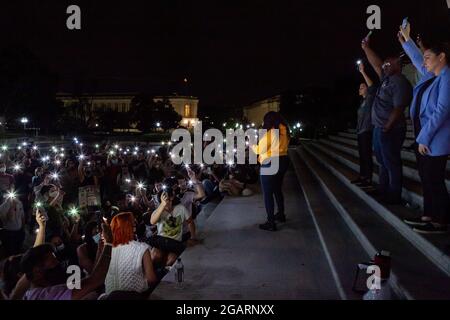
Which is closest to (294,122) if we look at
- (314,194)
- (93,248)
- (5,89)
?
(5,89)

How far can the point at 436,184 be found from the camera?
4387 mm

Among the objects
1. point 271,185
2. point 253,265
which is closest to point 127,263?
point 253,265

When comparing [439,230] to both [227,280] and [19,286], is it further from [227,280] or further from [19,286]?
[19,286]

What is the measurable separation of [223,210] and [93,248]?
384cm

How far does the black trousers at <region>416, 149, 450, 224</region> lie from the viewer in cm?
437

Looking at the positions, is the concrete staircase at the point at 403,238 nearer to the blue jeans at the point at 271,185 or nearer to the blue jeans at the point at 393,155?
the blue jeans at the point at 393,155

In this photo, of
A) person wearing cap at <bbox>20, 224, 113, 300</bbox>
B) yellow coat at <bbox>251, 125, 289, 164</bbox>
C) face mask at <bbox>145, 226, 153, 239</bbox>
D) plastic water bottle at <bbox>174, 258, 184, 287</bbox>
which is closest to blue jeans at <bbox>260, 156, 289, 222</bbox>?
yellow coat at <bbox>251, 125, 289, 164</bbox>

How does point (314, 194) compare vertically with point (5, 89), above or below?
below

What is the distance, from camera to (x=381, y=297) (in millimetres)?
3822

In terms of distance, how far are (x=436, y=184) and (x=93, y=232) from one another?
4.54 metres

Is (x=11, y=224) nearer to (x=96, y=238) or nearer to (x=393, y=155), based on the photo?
(x=96, y=238)

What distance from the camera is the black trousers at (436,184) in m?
4.37

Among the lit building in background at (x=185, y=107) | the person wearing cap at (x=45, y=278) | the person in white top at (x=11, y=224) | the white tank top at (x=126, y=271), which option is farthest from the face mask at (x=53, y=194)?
the lit building in background at (x=185, y=107)

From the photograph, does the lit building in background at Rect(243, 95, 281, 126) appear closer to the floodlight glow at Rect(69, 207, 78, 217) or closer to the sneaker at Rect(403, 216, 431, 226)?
the floodlight glow at Rect(69, 207, 78, 217)
